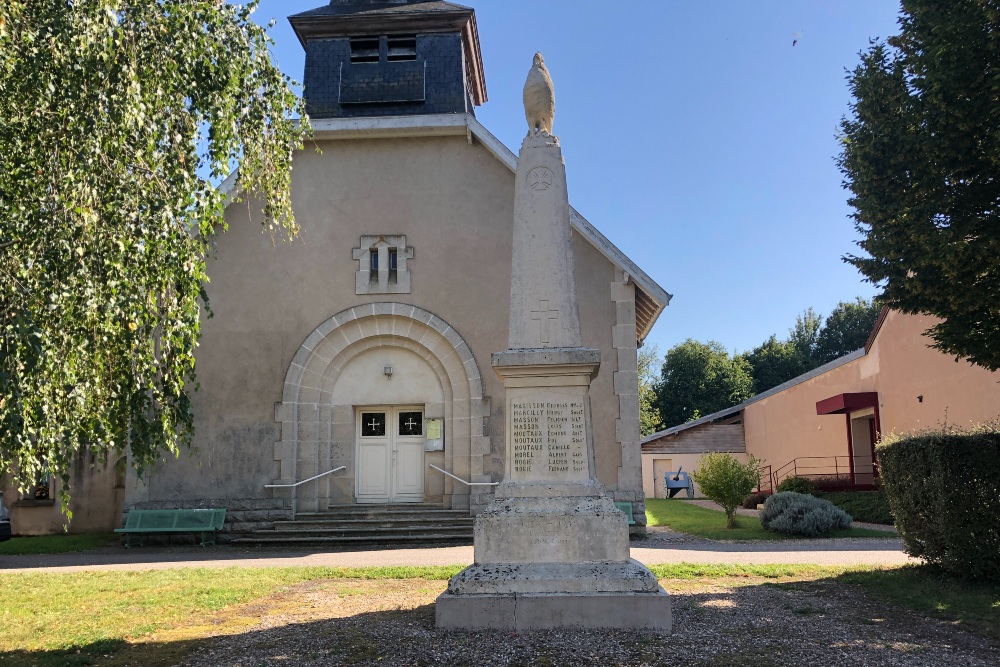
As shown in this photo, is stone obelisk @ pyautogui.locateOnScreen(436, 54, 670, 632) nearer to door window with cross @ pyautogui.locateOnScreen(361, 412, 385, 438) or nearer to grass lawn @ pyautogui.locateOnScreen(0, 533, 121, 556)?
door window with cross @ pyautogui.locateOnScreen(361, 412, 385, 438)

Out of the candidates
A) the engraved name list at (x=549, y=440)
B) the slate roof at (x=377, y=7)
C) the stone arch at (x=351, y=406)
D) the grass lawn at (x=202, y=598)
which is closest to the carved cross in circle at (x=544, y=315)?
the engraved name list at (x=549, y=440)

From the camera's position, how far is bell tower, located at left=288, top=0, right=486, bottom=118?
15.8m

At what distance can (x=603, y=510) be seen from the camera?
6.25 m

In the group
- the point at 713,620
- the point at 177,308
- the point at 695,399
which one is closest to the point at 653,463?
the point at 695,399

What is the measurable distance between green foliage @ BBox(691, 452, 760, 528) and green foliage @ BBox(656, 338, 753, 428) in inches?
1303

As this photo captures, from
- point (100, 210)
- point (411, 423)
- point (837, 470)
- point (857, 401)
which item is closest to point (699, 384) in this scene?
point (837, 470)

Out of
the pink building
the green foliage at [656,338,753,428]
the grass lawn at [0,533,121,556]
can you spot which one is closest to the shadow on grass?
the pink building

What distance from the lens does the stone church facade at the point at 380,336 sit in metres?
13.5

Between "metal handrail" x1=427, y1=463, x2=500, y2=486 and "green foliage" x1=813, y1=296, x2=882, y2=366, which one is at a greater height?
"green foliage" x1=813, y1=296, x2=882, y2=366

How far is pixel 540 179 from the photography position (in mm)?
7074

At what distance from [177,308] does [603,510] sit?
3647 mm

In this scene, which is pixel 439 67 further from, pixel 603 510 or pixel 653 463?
pixel 653 463

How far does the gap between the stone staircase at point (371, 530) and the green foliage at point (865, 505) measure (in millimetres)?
9109

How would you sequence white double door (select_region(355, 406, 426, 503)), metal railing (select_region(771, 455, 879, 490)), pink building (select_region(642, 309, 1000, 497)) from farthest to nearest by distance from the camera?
metal railing (select_region(771, 455, 879, 490)), pink building (select_region(642, 309, 1000, 497)), white double door (select_region(355, 406, 426, 503))
